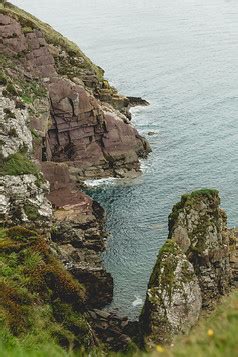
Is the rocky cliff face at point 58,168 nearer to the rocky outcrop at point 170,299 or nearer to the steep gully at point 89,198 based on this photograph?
the steep gully at point 89,198

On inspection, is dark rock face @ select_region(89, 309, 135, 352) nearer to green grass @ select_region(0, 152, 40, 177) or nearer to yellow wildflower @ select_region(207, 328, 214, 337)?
green grass @ select_region(0, 152, 40, 177)

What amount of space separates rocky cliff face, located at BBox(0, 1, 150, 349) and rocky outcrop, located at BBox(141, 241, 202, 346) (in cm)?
504

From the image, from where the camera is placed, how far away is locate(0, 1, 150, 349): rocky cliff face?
1219 inches

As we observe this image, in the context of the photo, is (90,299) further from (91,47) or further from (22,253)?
(91,47)

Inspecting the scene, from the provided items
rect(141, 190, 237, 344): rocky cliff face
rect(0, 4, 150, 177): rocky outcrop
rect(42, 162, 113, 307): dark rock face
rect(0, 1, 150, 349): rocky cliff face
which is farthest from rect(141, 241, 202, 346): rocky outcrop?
rect(0, 4, 150, 177): rocky outcrop

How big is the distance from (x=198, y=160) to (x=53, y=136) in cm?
2664

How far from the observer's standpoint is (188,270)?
1766 inches

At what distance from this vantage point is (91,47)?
597 feet

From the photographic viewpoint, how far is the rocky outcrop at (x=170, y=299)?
135ft

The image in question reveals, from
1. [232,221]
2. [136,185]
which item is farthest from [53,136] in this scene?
[232,221]

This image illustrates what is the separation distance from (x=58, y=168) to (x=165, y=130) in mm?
38672

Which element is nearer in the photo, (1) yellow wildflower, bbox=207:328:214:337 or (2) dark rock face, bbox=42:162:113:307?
(1) yellow wildflower, bbox=207:328:214:337

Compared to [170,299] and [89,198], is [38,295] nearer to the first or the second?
[170,299]

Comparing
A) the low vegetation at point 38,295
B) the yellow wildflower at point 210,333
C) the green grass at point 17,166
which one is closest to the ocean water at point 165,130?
the green grass at point 17,166
